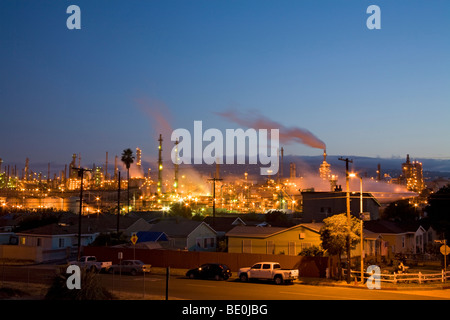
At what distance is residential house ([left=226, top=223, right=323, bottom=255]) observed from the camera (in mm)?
44062

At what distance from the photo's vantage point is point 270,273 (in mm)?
32625

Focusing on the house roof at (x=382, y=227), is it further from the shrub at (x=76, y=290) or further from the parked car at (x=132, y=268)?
the shrub at (x=76, y=290)

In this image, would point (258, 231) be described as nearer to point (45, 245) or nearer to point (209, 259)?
point (209, 259)

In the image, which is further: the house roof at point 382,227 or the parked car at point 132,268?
the house roof at point 382,227

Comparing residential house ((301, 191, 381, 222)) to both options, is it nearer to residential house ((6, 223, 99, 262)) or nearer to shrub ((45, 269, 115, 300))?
residential house ((6, 223, 99, 262))

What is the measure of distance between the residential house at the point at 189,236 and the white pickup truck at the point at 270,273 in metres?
21.2

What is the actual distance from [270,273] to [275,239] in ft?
43.0

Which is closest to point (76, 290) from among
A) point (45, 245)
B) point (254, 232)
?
point (254, 232)

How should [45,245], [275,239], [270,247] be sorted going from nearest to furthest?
[275,239]
[270,247]
[45,245]

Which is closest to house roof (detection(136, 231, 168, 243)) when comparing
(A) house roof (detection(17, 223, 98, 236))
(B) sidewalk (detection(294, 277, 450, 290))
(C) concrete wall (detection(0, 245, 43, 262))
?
(A) house roof (detection(17, 223, 98, 236))

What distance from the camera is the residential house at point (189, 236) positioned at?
5544cm

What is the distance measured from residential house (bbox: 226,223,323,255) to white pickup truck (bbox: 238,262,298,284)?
35.5 ft

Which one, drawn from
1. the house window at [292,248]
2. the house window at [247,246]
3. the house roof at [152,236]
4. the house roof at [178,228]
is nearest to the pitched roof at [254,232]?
the house window at [247,246]
